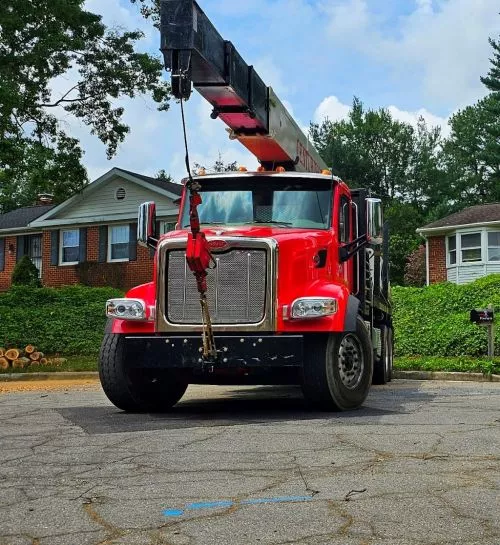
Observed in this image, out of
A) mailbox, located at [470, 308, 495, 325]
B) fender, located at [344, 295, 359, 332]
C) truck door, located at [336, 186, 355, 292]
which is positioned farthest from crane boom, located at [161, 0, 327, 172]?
mailbox, located at [470, 308, 495, 325]

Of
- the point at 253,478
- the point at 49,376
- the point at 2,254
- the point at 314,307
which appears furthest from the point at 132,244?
the point at 253,478

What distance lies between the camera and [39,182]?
22.6m

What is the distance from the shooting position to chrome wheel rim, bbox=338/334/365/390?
834cm

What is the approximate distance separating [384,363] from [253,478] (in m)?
8.53

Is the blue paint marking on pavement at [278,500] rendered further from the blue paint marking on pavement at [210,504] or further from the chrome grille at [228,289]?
the chrome grille at [228,289]

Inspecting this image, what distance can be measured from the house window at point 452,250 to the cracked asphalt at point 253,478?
2744 cm

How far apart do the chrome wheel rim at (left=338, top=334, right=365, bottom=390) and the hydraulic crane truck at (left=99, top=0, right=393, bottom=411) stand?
1 centimetres

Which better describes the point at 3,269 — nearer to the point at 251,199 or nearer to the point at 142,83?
the point at 142,83

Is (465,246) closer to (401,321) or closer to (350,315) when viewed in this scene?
(401,321)

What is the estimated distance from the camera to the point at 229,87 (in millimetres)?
8781

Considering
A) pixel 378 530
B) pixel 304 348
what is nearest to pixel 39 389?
pixel 304 348

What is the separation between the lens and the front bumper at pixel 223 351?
311 inches

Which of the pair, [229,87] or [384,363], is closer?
[229,87]

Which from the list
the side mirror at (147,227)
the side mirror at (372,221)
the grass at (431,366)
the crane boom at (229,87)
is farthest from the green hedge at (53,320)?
the side mirror at (372,221)
